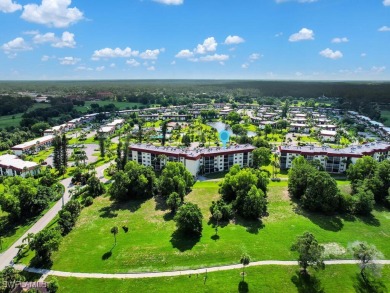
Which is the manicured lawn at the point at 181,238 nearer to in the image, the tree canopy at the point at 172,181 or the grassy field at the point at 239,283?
the grassy field at the point at 239,283

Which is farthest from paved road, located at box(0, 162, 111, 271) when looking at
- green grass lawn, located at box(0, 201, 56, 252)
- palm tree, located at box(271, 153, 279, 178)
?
palm tree, located at box(271, 153, 279, 178)

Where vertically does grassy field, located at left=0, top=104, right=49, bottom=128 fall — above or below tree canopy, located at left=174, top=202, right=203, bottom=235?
above

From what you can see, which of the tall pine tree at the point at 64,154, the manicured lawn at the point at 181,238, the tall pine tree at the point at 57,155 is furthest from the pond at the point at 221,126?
the manicured lawn at the point at 181,238

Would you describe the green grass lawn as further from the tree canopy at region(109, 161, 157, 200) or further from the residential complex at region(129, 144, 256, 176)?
the residential complex at region(129, 144, 256, 176)

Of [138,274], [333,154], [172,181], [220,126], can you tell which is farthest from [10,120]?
[333,154]

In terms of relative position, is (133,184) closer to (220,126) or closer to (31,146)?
(31,146)

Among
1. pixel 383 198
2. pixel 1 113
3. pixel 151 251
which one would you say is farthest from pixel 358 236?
pixel 1 113
